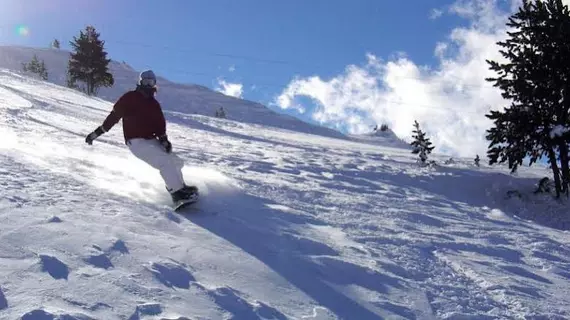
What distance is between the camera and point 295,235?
629 centimetres

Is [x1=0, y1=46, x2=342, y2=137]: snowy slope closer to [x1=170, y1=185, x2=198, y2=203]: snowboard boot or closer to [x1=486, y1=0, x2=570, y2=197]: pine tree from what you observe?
[x1=486, y1=0, x2=570, y2=197]: pine tree

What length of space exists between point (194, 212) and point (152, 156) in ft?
3.43

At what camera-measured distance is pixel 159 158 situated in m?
7.03

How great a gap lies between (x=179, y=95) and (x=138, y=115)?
173 ft


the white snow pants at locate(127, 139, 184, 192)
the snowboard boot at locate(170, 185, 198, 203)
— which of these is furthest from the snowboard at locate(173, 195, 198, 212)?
the white snow pants at locate(127, 139, 184, 192)

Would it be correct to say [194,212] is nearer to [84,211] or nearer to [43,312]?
[84,211]

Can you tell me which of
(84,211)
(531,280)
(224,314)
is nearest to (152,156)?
(84,211)

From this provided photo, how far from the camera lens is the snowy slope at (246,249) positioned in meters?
4.01

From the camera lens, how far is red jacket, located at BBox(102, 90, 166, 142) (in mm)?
7125

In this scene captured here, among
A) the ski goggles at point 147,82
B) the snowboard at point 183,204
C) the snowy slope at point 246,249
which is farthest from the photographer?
the ski goggles at point 147,82

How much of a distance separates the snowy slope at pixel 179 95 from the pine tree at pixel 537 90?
25402mm

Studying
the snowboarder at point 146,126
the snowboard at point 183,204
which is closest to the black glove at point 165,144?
the snowboarder at point 146,126

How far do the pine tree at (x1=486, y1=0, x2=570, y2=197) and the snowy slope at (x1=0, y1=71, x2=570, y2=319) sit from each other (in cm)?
498

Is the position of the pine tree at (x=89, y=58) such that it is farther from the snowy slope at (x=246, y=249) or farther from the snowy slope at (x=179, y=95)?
the snowy slope at (x=246, y=249)
